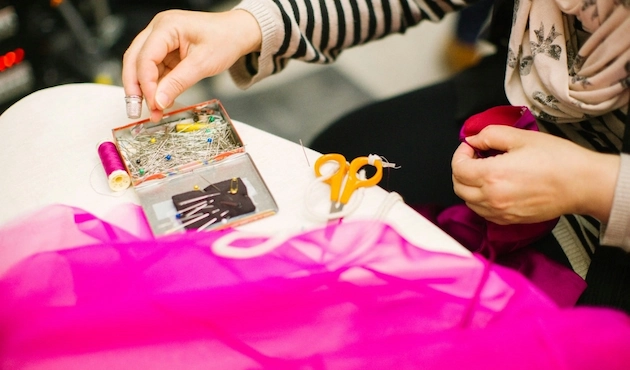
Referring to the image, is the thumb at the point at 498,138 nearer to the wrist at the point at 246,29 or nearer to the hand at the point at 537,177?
the hand at the point at 537,177

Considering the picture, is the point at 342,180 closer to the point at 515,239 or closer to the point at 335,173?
the point at 335,173

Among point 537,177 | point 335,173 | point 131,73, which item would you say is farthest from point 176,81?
point 537,177

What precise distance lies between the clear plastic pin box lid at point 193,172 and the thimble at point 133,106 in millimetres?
19

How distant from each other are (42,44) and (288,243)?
1273 mm

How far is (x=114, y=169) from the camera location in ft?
2.17

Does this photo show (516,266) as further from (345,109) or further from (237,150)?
(345,109)

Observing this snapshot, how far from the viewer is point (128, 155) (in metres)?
0.69

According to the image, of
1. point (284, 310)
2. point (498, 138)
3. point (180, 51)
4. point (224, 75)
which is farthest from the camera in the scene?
point (224, 75)

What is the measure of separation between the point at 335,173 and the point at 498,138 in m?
0.20

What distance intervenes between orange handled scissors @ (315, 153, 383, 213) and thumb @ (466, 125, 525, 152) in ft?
0.42

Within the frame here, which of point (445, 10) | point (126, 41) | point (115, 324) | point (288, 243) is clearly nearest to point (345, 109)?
point (126, 41)

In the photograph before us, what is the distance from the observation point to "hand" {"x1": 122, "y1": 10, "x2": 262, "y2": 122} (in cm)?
71

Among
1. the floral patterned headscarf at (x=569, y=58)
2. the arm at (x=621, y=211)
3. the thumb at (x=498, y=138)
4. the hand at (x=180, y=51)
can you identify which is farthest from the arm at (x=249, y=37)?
the arm at (x=621, y=211)

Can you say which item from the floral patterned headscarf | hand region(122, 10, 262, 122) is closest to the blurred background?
hand region(122, 10, 262, 122)
